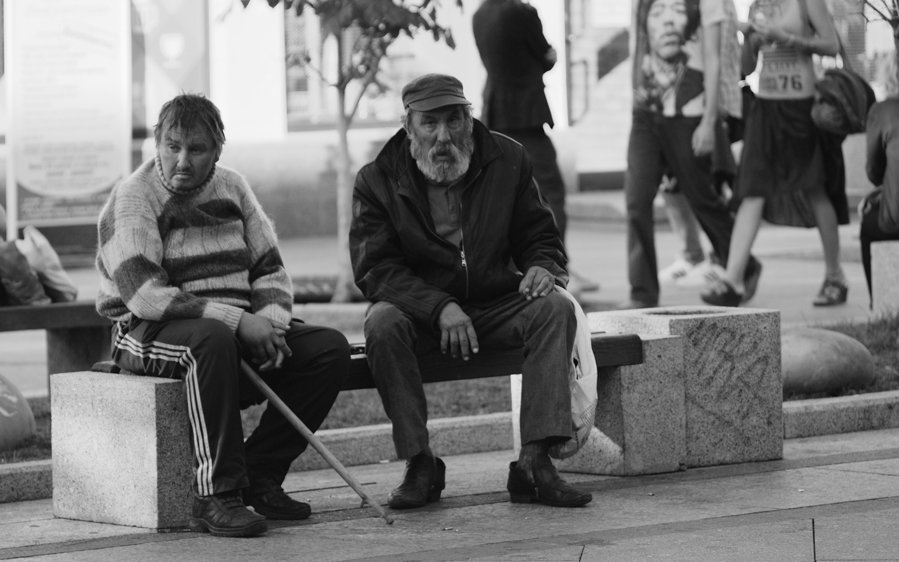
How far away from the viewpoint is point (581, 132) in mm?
20844

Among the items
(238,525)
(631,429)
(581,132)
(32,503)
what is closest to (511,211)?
(631,429)

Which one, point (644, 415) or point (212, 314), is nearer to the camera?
point (212, 314)

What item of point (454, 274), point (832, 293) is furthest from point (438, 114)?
point (832, 293)

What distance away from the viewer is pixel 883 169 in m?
9.73

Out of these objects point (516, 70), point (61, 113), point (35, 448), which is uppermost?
point (516, 70)

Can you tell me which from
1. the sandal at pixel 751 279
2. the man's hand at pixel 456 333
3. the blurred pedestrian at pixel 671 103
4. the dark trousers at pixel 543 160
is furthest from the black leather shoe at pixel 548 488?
the sandal at pixel 751 279

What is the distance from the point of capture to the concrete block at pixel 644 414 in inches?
255

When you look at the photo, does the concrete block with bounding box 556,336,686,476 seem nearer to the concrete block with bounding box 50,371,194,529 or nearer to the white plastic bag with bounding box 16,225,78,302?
the concrete block with bounding box 50,371,194,529

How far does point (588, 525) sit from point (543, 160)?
5.15m

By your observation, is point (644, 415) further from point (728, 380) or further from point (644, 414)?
point (728, 380)

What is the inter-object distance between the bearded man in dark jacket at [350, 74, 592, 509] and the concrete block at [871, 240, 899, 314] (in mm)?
3963

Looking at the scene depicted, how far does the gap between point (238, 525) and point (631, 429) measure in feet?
5.36

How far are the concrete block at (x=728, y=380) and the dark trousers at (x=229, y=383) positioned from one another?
136 centimetres

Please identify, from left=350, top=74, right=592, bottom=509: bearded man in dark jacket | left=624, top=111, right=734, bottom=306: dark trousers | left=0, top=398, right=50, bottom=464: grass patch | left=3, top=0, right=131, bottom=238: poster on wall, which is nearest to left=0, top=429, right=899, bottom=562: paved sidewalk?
left=350, top=74, right=592, bottom=509: bearded man in dark jacket
